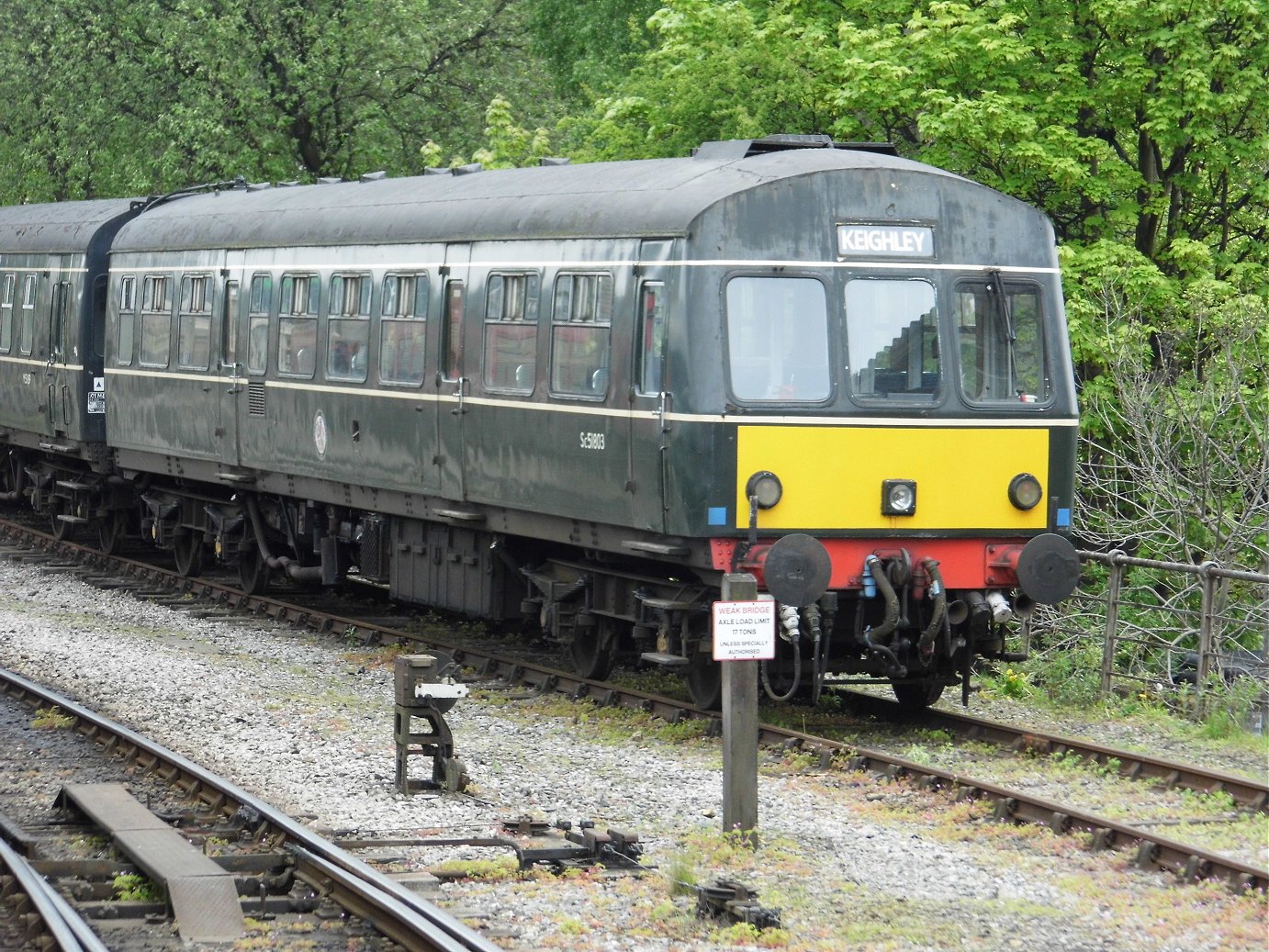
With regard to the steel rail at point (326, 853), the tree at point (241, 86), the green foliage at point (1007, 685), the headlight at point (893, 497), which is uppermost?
the tree at point (241, 86)

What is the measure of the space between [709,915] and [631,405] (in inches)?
188

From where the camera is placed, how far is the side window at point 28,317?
76.9 feet

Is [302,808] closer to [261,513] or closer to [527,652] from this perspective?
[527,652]

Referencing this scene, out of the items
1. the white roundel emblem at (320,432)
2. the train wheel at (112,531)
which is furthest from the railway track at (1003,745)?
the train wheel at (112,531)

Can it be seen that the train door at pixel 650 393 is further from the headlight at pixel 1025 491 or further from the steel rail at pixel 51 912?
the steel rail at pixel 51 912

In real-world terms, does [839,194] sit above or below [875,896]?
above

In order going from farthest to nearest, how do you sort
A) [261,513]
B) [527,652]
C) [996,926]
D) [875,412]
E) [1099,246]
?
[1099,246] < [261,513] < [527,652] < [875,412] < [996,926]

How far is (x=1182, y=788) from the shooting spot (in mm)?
10141

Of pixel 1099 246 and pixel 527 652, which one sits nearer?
pixel 527 652

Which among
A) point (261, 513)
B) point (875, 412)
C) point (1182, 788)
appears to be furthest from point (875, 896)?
point (261, 513)

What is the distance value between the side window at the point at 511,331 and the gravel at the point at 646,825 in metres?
2.15

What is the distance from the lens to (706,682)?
40.7 ft

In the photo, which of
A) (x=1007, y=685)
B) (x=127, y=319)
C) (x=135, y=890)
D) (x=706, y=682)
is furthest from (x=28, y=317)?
(x=135, y=890)

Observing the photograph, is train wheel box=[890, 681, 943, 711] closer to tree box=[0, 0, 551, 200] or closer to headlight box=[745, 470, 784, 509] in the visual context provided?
headlight box=[745, 470, 784, 509]
